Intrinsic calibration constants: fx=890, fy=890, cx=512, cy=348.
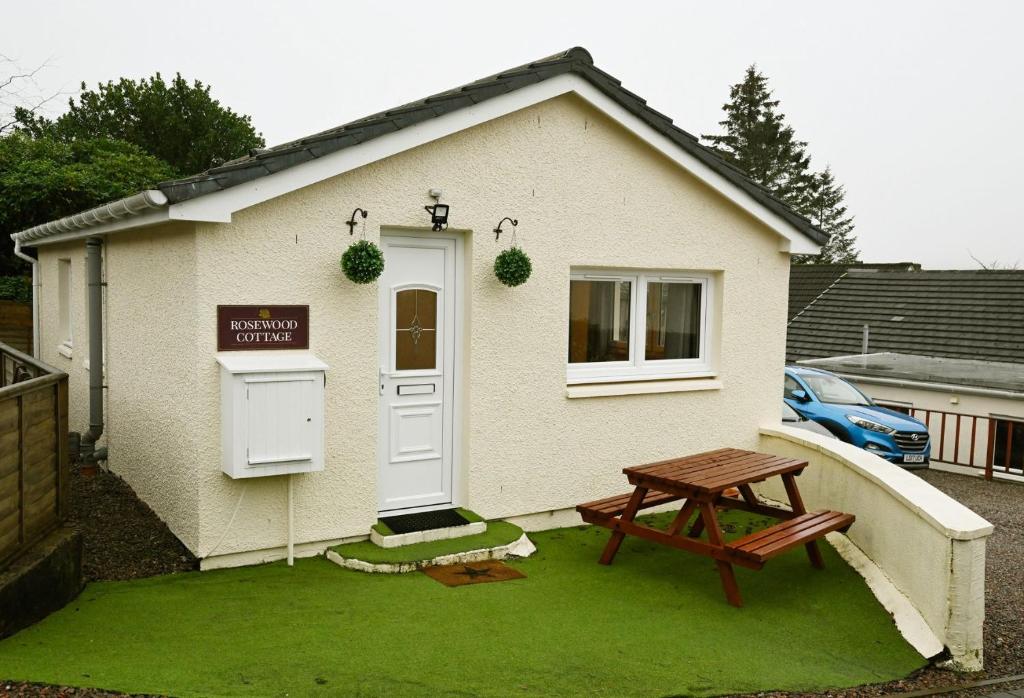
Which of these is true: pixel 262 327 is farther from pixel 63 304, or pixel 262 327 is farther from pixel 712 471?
pixel 63 304

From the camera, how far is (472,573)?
704 cm

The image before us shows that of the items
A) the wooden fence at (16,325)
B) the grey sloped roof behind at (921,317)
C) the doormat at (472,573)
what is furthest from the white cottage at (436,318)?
the grey sloped roof behind at (921,317)

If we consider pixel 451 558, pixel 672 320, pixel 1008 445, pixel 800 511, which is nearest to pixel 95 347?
pixel 451 558

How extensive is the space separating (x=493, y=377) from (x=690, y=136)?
10.6 ft

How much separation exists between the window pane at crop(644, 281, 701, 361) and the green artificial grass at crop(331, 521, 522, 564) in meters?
2.74

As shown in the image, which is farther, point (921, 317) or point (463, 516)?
point (921, 317)

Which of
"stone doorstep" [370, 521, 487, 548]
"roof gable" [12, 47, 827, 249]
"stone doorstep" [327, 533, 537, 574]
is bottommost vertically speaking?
"stone doorstep" [327, 533, 537, 574]

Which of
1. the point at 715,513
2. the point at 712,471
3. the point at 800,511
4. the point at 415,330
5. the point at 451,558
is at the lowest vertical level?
the point at 451,558

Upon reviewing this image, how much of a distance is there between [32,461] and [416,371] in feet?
9.99

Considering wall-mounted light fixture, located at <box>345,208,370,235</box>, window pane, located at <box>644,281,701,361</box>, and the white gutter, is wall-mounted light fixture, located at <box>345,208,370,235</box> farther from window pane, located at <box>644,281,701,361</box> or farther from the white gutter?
window pane, located at <box>644,281,701,361</box>

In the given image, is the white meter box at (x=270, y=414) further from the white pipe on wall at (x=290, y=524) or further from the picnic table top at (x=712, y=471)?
the picnic table top at (x=712, y=471)

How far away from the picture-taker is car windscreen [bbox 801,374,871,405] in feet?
47.5

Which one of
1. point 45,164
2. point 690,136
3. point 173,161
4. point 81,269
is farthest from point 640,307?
point 173,161

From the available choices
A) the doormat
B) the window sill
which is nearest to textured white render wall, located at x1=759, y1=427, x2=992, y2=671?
the window sill
